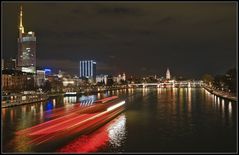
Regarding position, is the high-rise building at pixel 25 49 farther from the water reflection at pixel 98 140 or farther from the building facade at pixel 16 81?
the water reflection at pixel 98 140

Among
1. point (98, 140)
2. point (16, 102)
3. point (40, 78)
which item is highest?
point (40, 78)

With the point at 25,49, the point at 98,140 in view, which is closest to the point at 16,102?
the point at 98,140

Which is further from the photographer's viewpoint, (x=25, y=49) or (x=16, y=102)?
(x=25, y=49)

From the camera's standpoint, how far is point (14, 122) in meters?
29.0

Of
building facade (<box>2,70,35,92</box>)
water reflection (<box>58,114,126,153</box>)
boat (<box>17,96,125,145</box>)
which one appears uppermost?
building facade (<box>2,70,35,92</box>)

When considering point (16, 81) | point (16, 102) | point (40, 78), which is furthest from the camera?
point (40, 78)

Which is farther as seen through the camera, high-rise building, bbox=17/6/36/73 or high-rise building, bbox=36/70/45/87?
high-rise building, bbox=17/6/36/73

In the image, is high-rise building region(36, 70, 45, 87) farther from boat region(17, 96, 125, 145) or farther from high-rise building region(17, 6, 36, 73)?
boat region(17, 96, 125, 145)

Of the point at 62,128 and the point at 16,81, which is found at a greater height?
the point at 16,81

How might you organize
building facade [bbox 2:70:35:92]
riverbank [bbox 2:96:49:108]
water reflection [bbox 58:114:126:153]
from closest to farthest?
water reflection [bbox 58:114:126:153] → riverbank [bbox 2:96:49:108] → building facade [bbox 2:70:35:92]

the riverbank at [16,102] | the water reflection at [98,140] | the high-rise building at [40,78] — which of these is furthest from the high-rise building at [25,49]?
the water reflection at [98,140]

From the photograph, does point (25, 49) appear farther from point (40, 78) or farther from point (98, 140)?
point (98, 140)

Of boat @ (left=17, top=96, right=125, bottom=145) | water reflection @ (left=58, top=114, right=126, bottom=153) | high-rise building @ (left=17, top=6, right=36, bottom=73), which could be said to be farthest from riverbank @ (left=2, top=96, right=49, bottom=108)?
high-rise building @ (left=17, top=6, right=36, bottom=73)

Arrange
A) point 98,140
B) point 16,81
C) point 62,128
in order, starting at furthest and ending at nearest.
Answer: point 16,81 < point 98,140 < point 62,128
